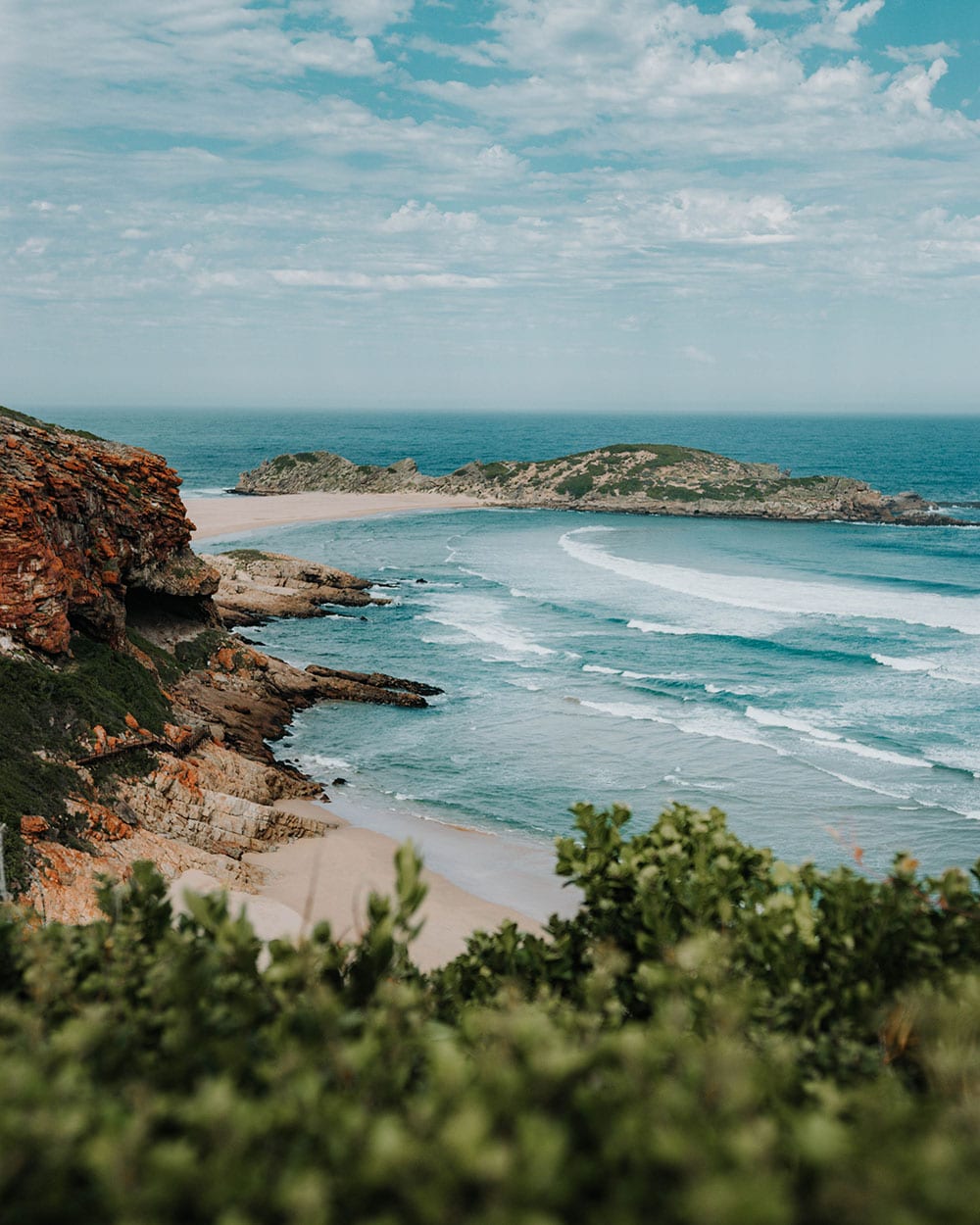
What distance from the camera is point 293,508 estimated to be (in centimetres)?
9431

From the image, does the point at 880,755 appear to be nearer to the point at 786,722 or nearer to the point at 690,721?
the point at 786,722

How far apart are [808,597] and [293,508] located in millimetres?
56454

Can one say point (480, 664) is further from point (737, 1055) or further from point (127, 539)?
point (737, 1055)

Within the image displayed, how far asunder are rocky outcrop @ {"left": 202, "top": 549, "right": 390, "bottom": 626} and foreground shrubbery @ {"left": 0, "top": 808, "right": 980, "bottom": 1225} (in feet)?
136

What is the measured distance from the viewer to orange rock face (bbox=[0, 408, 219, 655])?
21.8m

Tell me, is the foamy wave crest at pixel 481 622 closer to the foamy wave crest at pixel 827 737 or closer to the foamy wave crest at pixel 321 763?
the foamy wave crest at pixel 827 737

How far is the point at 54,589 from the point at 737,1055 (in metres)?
21.9

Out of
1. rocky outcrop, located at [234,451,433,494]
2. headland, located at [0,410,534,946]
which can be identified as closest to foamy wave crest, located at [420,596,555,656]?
headland, located at [0,410,534,946]

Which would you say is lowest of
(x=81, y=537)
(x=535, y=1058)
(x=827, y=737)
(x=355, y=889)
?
(x=355, y=889)

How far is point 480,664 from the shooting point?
133 ft

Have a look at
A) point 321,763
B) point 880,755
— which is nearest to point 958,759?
point 880,755

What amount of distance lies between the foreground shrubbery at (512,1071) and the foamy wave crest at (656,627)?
38.6 meters

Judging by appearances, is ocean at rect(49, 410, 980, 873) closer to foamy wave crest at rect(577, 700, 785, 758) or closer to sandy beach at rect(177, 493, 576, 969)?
foamy wave crest at rect(577, 700, 785, 758)

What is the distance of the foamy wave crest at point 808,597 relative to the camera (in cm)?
4816
